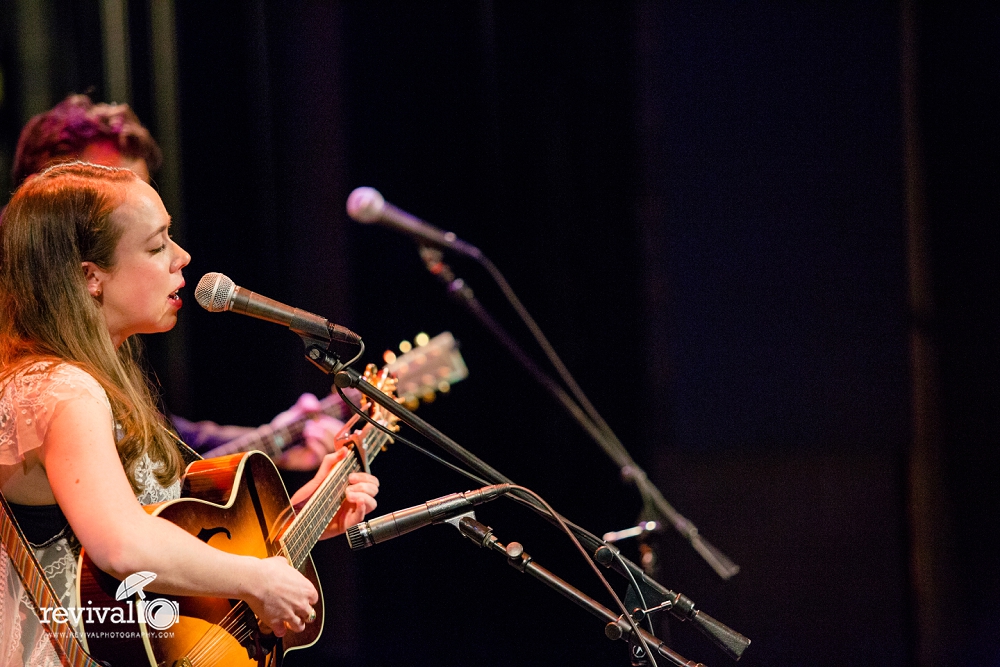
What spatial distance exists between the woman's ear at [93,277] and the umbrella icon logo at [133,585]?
57 centimetres

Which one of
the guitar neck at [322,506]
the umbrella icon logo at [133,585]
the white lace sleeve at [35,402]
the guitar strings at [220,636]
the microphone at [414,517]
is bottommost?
the guitar strings at [220,636]

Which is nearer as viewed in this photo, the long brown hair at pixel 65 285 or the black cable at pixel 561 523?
the black cable at pixel 561 523

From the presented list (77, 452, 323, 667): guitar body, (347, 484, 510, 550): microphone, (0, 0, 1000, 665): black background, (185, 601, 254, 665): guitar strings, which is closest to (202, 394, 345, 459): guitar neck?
(0, 0, 1000, 665): black background

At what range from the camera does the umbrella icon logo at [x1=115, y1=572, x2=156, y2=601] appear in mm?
1608

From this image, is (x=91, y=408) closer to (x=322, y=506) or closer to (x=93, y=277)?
(x=93, y=277)

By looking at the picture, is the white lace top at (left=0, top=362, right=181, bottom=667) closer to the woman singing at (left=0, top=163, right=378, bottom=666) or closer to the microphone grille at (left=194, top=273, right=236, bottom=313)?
the woman singing at (left=0, top=163, right=378, bottom=666)

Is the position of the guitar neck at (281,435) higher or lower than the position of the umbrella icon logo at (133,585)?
lower

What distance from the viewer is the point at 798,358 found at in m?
3.91

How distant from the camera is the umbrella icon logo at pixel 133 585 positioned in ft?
5.27

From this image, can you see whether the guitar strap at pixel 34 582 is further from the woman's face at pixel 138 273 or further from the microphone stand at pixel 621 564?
the microphone stand at pixel 621 564

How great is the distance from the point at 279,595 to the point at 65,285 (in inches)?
28.6

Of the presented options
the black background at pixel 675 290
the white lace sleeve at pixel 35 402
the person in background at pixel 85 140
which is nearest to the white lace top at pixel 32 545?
the white lace sleeve at pixel 35 402

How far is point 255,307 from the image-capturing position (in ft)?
5.67

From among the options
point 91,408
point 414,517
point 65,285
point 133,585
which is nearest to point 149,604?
point 133,585
